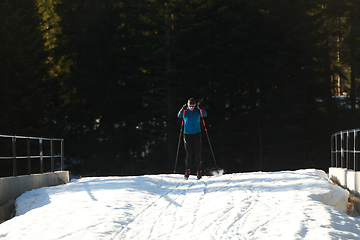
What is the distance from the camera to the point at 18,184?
7867 millimetres

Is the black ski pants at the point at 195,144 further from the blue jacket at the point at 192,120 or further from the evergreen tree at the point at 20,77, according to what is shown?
the evergreen tree at the point at 20,77

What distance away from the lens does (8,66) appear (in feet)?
84.6

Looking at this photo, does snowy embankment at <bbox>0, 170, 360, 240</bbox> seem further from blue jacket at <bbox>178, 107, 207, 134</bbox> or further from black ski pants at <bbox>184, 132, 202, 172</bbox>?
blue jacket at <bbox>178, 107, 207, 134</bbox>

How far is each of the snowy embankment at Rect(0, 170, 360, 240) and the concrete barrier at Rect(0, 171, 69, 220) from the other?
201mm

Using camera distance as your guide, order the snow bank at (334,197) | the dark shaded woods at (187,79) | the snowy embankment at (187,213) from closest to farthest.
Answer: the snowy embankment at (187,213)
the snow bank at (334,197)
the dark shaded woods at (187,79)

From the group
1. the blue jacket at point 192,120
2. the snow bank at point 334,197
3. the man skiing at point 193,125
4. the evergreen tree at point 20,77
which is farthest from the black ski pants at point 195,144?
the evergreen tree at point 20,77

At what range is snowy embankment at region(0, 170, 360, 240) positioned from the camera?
15.8 ft

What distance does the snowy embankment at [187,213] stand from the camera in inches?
190

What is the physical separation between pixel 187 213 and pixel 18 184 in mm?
3845

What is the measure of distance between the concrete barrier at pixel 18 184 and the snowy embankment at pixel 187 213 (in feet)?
0.66

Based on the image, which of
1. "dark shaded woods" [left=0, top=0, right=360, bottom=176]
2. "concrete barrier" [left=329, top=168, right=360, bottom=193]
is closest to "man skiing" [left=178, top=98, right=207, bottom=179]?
"concrete barrier" [left=329, top=168, right=360, bottom=193]

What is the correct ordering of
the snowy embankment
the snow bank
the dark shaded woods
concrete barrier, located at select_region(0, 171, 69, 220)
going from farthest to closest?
1. the dark shaded woods
2. concrete barrier, located at select_region(0, 171, 69, 220)
3. the snow bank
4. the snowy embankment

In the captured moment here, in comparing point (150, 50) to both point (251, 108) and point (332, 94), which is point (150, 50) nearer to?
point (251, 108)

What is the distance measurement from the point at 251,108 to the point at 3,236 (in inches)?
1047
